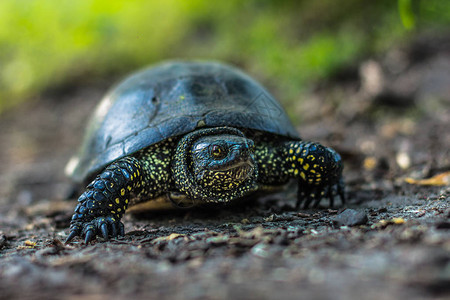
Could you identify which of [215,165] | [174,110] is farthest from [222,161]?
[174,110]

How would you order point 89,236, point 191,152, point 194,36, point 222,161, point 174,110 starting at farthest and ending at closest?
point 194,36, point 174,110, point 191,152, point 222,161, point 89,236

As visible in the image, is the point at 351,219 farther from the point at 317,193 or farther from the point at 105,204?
the point at 105,204

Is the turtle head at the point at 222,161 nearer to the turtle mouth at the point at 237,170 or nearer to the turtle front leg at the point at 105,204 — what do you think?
the turtle mouth at the point at 237,170

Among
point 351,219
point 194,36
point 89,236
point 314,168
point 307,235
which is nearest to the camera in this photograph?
point 307,235

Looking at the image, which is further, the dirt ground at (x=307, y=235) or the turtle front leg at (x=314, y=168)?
the turtle front leg at (x=314, y=168)

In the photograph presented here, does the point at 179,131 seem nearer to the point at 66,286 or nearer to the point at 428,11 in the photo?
the point at 66,286

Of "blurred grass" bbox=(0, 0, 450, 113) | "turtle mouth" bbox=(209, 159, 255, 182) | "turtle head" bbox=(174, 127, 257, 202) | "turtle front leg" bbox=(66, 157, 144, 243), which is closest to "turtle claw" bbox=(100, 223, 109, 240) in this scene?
"turtle front leg" bbox=(66, 157, 144, 243)

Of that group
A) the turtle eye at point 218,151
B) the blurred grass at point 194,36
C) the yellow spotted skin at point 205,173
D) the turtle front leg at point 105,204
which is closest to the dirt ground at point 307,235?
Result: the turtle front leg at point 105,204
